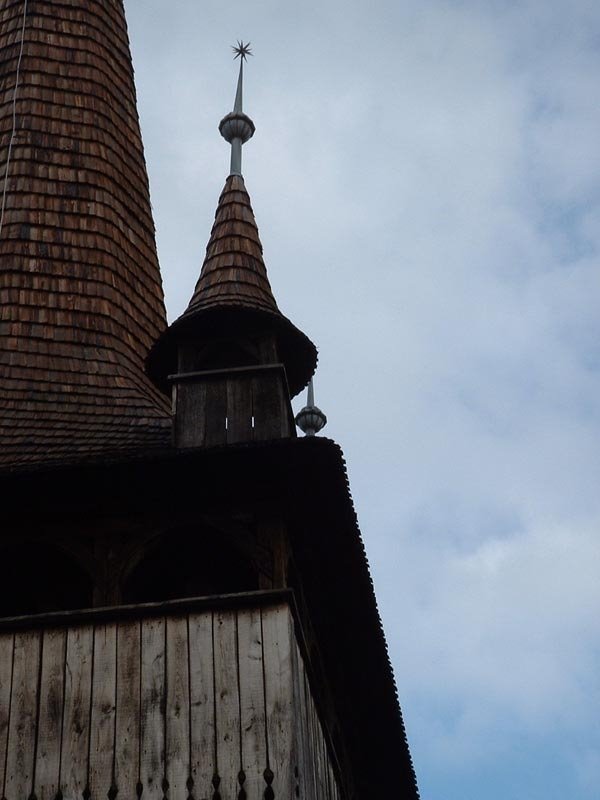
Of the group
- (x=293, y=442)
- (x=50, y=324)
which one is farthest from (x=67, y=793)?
(x=50, y=324)

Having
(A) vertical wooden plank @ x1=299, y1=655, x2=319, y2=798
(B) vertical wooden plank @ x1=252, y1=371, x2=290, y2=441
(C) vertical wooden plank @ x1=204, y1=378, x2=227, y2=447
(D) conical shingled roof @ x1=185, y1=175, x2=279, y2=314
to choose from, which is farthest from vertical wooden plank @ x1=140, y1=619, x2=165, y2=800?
(D) conical shingled roof @ x1=185, y1=175, x2=279, y2=314

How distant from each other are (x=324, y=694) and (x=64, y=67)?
7.32 m

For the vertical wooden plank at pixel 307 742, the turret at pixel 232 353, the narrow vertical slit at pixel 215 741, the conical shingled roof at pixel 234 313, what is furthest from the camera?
the conical shingled roof at pixel 234 313

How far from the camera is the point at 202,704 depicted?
10.4 metres

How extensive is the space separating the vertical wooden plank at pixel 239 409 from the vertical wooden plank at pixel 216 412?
0.11ft

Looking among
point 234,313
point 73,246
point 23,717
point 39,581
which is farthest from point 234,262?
point 23,717

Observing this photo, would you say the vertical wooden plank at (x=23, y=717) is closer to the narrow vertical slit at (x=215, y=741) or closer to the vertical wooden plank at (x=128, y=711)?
the vertical wooden plank at (x=128, y=711)

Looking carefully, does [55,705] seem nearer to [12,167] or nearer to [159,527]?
[159,527]

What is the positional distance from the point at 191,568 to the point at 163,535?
643 millimetres

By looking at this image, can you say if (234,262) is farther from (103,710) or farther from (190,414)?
(103,710)

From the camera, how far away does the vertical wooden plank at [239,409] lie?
1210 cm

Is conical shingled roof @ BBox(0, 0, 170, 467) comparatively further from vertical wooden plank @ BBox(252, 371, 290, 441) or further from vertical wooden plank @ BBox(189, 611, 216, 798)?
vertical wooden plank @ BBox(189, 611, 216, 798)

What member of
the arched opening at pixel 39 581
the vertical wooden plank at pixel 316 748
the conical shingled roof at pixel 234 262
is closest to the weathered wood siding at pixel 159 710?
the vertical wooden plank at pixel 316 748

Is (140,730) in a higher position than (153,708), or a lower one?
lower
